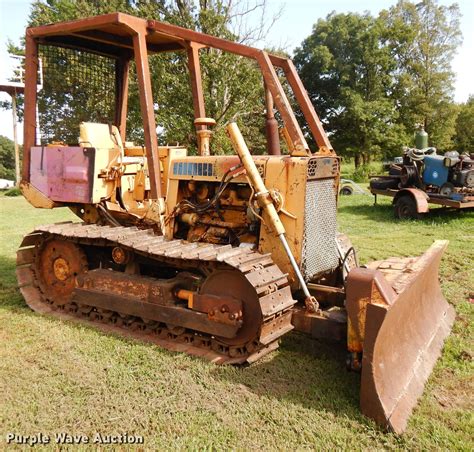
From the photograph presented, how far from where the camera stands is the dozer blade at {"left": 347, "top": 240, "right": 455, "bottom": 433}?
298 cm

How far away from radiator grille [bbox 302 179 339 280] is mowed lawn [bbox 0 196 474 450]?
0.76 metres

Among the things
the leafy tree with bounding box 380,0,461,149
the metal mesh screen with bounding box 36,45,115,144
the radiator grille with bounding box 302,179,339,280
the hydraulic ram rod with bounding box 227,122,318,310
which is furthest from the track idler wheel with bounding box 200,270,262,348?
the leafy tree with bounding box 380,0,461,149

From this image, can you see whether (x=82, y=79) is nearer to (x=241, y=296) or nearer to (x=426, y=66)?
(x=241, y=296)

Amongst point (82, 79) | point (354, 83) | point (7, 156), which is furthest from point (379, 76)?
point (7, 156)

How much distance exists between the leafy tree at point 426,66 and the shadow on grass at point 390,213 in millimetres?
20686

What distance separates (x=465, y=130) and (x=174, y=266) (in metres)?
38.1

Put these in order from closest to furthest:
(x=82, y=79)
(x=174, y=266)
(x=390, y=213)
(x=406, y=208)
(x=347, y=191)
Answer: (x=174, y=266)
(x=82, y=79)
(x=406, y=208)
(x=390, y=213)
(x=347, y=191)

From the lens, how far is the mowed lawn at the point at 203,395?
9.35 feet

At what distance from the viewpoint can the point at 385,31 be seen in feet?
103

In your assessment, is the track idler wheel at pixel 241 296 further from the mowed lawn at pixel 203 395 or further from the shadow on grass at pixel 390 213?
the shadow on grass at pixel 390 213

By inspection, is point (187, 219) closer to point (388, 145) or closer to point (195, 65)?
point (195, 65)

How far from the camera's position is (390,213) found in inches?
510

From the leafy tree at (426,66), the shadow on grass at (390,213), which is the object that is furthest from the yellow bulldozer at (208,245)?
the leafy tree at (426,66)

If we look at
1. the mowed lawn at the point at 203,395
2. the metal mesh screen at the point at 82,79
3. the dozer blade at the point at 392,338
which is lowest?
the mowed lawn at the point at 203,395
